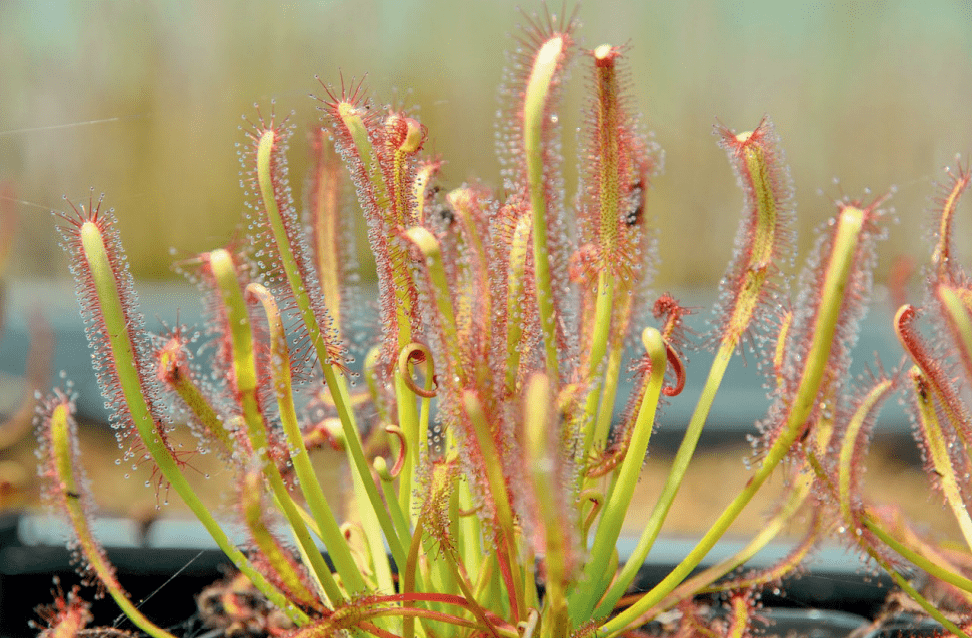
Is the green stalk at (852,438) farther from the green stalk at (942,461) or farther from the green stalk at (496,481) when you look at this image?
the green stalk at (496,481)

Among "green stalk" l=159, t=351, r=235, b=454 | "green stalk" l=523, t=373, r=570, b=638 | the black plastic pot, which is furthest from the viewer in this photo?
the black plastic pot

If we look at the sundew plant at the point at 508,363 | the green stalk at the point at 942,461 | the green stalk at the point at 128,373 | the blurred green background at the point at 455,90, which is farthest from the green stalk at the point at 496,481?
the blurred green background at the point at 455,90

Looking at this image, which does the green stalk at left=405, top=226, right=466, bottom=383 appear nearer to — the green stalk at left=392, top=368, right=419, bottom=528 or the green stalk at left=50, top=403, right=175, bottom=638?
the green stalk at left=392, top=368, right=419, bottom=528

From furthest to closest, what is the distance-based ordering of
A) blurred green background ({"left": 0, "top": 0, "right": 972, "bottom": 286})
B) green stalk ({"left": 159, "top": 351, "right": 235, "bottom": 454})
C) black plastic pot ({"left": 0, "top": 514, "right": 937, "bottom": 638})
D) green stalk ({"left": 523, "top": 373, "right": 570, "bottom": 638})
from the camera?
blurred green background ({"left": 0, "top": 0, "right": 972, "bottom": 286}) → black plastic pot ({"left": 0, "top": 514, "right": 937, "bottom": 638}) → green stalk ({"left": 159, "top": 351, "right": 235, "bottom": 454}) → green stalk ({"left": 523, "top": 373, "right": 570, "bottom": 638})

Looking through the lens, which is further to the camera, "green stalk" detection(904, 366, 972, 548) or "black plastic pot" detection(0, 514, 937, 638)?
"black plastic pot" detection(0, 514, 937, 638)

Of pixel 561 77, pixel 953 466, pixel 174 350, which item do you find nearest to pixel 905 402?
pixel 953 466

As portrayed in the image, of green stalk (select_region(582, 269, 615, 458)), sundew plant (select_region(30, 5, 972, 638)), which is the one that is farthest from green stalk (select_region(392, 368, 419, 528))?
green stalk (select_region(582, 269, 615, 458))

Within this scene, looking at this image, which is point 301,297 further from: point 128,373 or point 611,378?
point 611,378
